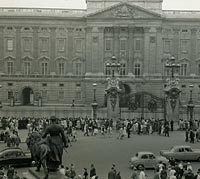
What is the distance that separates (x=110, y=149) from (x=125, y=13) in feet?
150

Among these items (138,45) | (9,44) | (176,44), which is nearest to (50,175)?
(138,45)

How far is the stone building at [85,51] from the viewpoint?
262 feet

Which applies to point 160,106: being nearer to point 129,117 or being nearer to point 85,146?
point 129,117

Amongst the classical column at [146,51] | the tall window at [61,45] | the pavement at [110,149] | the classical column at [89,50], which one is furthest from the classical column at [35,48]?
the pavement at [110,149]

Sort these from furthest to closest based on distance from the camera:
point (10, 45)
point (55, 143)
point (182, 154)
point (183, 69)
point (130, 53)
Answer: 1. point (183, 69)
2. point (130, 53)
3. point (10, 45)
4. point (182, 154)
5. point (55, 143)

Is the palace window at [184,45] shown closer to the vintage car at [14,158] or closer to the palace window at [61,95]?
the palace window at [61,95]

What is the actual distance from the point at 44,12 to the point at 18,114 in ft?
83.9

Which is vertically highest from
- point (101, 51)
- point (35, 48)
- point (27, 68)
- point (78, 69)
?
point (35, 48)

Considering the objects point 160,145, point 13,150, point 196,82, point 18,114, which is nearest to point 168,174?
point 13,150

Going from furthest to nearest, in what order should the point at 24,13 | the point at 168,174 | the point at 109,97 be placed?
the point at 24,13 < the point at 109,97 < the point at 168,174

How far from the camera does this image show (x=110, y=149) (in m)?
36.2

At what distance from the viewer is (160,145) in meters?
38.2

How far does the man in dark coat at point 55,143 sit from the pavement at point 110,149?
32.6ft

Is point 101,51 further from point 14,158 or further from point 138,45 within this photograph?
point 14,158
